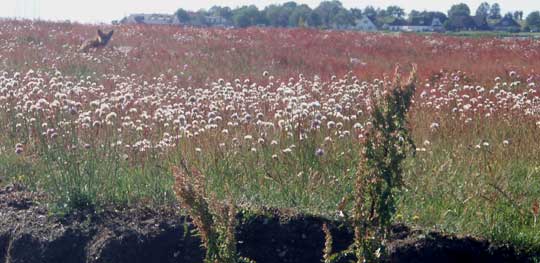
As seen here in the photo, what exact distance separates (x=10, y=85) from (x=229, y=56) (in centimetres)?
1031

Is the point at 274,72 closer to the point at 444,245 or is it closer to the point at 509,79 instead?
the point at 509,79

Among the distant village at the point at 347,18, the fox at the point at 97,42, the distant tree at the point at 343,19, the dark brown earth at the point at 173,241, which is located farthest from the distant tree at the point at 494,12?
the dark brown earth at the point at 173,241

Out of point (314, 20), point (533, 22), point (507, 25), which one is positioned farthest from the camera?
point (314, 20)

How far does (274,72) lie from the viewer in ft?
48.8

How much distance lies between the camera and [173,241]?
4.80m

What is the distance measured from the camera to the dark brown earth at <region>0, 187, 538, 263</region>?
4648 millimetres

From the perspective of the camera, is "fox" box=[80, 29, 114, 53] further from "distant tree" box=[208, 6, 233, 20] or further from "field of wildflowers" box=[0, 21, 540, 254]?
"distant tree" box=[208, 6, 233, 20]

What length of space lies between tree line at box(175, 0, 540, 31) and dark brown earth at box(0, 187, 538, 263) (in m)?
41.9

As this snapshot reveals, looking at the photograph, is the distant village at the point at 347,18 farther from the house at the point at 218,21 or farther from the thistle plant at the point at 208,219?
the thistle plant at the point at 208,219

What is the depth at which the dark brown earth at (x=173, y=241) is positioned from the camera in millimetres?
4648

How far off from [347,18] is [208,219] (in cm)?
4733

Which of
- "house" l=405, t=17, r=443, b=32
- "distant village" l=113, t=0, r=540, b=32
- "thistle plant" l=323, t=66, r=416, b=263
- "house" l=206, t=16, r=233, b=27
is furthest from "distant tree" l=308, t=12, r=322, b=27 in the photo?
"thistle plant" l=323, t=66, r=416, b=263

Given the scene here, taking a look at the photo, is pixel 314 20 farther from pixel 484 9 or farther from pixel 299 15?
pixel 484 9

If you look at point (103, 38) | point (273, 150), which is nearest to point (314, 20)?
point (103, 38)
